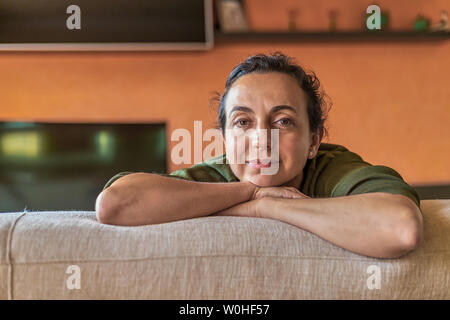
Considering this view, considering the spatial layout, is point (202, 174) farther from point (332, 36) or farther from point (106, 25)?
A: point (332, 36)

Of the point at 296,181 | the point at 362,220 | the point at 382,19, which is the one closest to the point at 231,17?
the point at 382,19

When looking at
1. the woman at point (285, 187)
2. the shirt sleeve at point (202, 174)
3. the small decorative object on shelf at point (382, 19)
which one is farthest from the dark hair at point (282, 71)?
the small decorative object on shelf at point (382, 19)

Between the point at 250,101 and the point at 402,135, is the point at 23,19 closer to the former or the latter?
the point at 250,101

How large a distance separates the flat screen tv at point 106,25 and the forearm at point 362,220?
2162mm

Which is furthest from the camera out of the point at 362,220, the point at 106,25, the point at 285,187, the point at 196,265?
the point at 106,25

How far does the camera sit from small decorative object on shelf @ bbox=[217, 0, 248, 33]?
290 cm

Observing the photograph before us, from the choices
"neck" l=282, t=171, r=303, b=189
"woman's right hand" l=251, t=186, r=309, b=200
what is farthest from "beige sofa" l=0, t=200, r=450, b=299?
"neck" l=282, t=171, r=303, b=189

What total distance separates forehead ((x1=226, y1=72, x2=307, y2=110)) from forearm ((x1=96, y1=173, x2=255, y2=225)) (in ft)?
0.78

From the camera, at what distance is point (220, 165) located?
1280 millimetres

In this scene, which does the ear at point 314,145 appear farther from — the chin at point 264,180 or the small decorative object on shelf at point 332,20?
the small decorative object on shelf at point 332,20

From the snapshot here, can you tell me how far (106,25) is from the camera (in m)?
2.82

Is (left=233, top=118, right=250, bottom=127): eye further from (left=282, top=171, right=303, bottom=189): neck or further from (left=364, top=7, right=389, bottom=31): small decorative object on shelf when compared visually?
(left=364, top=7, right=389, bottom=31): small decorative object on shelf

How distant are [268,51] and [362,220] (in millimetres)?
2315
